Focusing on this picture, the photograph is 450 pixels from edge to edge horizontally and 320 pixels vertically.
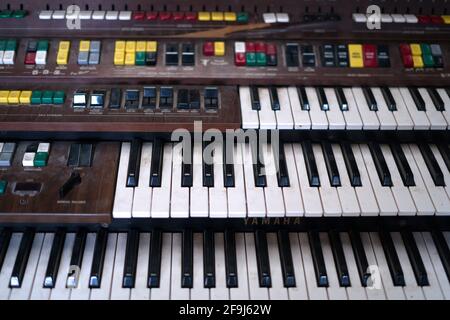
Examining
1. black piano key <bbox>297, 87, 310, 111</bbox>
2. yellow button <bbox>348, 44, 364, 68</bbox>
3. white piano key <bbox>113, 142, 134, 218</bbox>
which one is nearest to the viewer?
white piano key <bbox>113, 142, 134, 218</bbox>

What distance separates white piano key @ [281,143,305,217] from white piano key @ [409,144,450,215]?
1.61 feet

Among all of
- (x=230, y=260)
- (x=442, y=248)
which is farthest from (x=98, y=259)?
(x=442, y=248)

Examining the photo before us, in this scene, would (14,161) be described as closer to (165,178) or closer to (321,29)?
(165,178)

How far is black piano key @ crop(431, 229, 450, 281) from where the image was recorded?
225 centimetres

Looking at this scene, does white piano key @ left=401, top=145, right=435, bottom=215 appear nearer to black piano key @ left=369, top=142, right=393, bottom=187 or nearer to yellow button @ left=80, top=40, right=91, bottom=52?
black piano key @ left=369, top=142, right=393, bottom=187

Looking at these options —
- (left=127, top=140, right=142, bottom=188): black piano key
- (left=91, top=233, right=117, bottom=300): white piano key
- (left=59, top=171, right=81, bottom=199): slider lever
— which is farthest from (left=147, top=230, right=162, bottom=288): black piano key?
(left=59, top=171, right=81, bottom=199): slider lever

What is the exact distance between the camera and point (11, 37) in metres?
2.33

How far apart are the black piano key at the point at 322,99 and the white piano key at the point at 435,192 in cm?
43

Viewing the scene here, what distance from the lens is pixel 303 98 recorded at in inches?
90.3

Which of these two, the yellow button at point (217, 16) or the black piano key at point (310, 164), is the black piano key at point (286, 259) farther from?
the yellow button at point (217, 16)

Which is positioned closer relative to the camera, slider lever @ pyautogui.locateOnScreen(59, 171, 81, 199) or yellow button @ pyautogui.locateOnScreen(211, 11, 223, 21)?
slider lever @ pyautogui.locateOnScreen(59, 171, 81, 199)

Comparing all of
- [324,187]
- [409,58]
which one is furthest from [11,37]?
[409,58]

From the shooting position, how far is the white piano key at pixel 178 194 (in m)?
2.06
